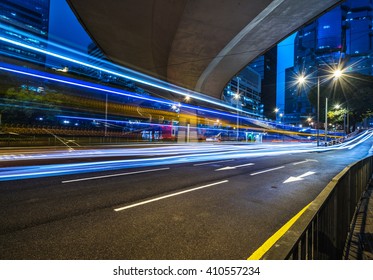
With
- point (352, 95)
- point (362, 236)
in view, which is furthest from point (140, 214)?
point (352, 95)

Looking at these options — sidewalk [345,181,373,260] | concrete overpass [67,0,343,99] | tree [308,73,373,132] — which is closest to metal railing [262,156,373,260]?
sidewalk [345,181,373,260]

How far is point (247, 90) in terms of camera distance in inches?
3809

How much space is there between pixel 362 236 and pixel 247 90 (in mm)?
98425

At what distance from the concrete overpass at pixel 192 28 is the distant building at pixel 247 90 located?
67530 mm

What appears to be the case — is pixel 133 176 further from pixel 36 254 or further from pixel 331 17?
pixel 331 17

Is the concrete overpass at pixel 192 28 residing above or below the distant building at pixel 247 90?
below

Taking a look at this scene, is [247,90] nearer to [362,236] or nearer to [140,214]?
[362,236]

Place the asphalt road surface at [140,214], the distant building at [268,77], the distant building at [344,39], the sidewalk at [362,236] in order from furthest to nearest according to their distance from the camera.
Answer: the distant building at [268,77] < the distant building at [344,39] < the sidewalk at [362,236] < the asphalt road surface at [140,214]

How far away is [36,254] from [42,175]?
655 centimetres

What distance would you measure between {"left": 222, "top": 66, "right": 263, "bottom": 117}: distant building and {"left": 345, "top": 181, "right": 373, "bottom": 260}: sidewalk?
265ft

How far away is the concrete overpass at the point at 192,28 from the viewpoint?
1235 cm

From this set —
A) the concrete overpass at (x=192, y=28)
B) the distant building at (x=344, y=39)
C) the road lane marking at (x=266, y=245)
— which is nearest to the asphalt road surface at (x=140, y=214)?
the road lane marking at (x=266, y=245)

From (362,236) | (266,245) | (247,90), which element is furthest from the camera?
(247,90)

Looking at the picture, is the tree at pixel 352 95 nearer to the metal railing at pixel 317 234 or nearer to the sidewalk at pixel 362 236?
the sidewalk at pixel 362 236
